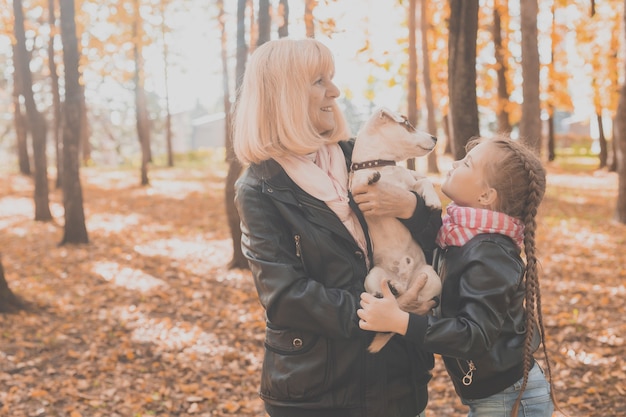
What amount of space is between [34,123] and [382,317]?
12545mm

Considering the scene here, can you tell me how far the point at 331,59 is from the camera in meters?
2.30

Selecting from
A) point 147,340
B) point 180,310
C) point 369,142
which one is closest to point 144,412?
point 147,340

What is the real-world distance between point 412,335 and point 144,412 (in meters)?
3.60

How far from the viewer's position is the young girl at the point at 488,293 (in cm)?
202

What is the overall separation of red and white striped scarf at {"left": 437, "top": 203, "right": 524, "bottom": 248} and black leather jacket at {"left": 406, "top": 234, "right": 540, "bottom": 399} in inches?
1.0

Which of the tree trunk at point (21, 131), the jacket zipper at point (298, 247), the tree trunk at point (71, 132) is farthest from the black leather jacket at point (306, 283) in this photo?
the tree trunk at point (21, 131)

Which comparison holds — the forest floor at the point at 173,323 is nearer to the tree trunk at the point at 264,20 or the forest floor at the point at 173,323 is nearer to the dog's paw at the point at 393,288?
the dog's paw at the point at 393,288

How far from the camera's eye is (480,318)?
2016 millimetres

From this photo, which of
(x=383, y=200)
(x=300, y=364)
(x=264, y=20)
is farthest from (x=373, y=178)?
(x=264, y=20)

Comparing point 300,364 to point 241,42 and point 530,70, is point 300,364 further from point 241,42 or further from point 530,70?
point 530,70

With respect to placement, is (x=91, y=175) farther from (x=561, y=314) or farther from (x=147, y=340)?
(x=561, y=314)

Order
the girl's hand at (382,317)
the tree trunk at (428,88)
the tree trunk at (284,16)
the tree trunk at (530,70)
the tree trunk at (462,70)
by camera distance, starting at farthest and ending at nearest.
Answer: the tree trunk at (428,88) → the tree trunk at (530,70) → the tree trunk at (284,16) → the tree trunk at (462,70) → the girl's hand at (382,317)

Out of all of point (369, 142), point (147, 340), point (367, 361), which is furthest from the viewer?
point (147, 340)

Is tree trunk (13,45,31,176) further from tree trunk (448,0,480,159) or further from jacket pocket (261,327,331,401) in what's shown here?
jacket pocket (261,327,331,401)
